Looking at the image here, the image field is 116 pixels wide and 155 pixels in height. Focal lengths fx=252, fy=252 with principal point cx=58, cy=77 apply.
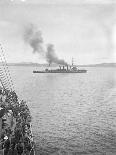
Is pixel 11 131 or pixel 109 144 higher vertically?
pixel 11 131

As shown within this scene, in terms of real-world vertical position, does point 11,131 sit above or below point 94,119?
above

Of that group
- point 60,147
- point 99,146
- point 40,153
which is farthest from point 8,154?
point 99,146

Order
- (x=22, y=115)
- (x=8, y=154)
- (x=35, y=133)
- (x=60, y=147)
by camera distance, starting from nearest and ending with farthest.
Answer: (x=8, y=154), (x=60, y=147), (x=22, y=115), (x=35, y=133)

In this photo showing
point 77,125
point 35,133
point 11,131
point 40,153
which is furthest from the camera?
point 77,125

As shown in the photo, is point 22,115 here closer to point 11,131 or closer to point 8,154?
point 11,131

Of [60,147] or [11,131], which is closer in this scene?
[11,131]

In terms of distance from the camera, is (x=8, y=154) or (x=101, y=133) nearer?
(x=8, y=154)

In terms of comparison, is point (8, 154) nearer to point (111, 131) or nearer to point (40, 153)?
point (40, 153)

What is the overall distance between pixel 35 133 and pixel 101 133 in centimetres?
992

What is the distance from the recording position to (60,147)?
3244 cm

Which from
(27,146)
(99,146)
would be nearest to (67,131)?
(99,146)

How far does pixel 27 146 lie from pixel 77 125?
18955 millimetres

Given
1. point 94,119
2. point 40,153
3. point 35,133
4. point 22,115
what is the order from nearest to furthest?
point 40,153 < point 22,115 < point 35,133 < point 94,119

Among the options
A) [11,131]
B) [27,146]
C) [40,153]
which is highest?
[11,131]
